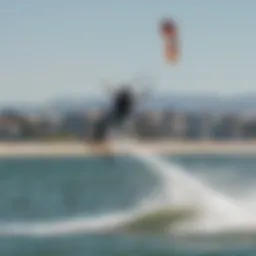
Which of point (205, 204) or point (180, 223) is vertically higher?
point (205, 204)

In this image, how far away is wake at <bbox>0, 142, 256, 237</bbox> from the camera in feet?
81.9

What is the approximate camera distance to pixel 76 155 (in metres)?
105

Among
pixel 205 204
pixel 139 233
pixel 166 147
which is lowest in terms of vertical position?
→ pixel 139 233

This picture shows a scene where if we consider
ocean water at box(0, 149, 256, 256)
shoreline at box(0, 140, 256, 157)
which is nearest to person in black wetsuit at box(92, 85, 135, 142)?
ocean water at box(0, 149, 256, 256)

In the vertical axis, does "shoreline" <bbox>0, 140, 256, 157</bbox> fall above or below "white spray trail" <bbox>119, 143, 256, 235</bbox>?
above

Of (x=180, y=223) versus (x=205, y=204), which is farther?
(x=205, y=204)

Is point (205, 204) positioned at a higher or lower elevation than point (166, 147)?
lower

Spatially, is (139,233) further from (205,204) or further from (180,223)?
(205,204)

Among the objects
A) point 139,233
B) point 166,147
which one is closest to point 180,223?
point 139,233

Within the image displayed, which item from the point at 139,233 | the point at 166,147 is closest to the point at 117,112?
the point at 139,233

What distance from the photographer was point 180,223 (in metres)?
25.7

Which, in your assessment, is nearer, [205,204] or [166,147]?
[205,204]

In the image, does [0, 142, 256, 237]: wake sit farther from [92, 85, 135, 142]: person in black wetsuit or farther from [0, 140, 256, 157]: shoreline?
[0, 140, 256, 157]: shoreline

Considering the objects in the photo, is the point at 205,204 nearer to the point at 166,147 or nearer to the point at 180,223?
the point at 180,223
